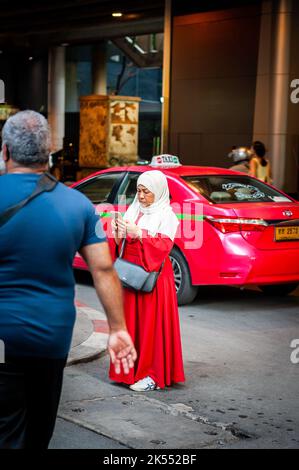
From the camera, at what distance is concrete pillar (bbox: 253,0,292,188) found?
58.5 feet

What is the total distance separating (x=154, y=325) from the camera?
620 cm

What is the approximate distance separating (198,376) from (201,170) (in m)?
3.62

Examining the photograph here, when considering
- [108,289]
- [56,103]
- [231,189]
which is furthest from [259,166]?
[56,103]

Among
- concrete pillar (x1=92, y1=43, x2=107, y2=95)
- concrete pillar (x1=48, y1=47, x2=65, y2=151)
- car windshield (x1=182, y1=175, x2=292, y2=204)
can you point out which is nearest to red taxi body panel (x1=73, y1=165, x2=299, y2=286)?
car windshield (x1=182, y1=175, x2=292, y2=204)

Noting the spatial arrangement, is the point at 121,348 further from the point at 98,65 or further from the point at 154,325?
the point at 98,65

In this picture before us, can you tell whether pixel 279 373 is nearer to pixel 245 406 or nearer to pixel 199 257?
pixel 245 406

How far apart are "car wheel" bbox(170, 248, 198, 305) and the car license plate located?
104 centimetres

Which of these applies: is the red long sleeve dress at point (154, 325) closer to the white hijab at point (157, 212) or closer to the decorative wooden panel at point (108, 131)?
the white hijab at point (157, 212)

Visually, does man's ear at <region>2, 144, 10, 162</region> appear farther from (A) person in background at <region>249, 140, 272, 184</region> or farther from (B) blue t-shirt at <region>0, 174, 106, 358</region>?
(A) person in background at <region>249, 140, 272, 184</region>

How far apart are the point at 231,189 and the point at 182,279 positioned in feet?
3.81

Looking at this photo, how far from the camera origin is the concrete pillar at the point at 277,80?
703 inches

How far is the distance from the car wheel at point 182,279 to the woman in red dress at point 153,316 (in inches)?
113

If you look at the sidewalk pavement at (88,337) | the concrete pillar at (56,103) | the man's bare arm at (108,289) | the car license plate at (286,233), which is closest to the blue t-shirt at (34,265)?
the man's bare arm at (108,289)

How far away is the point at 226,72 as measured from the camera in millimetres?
19625
